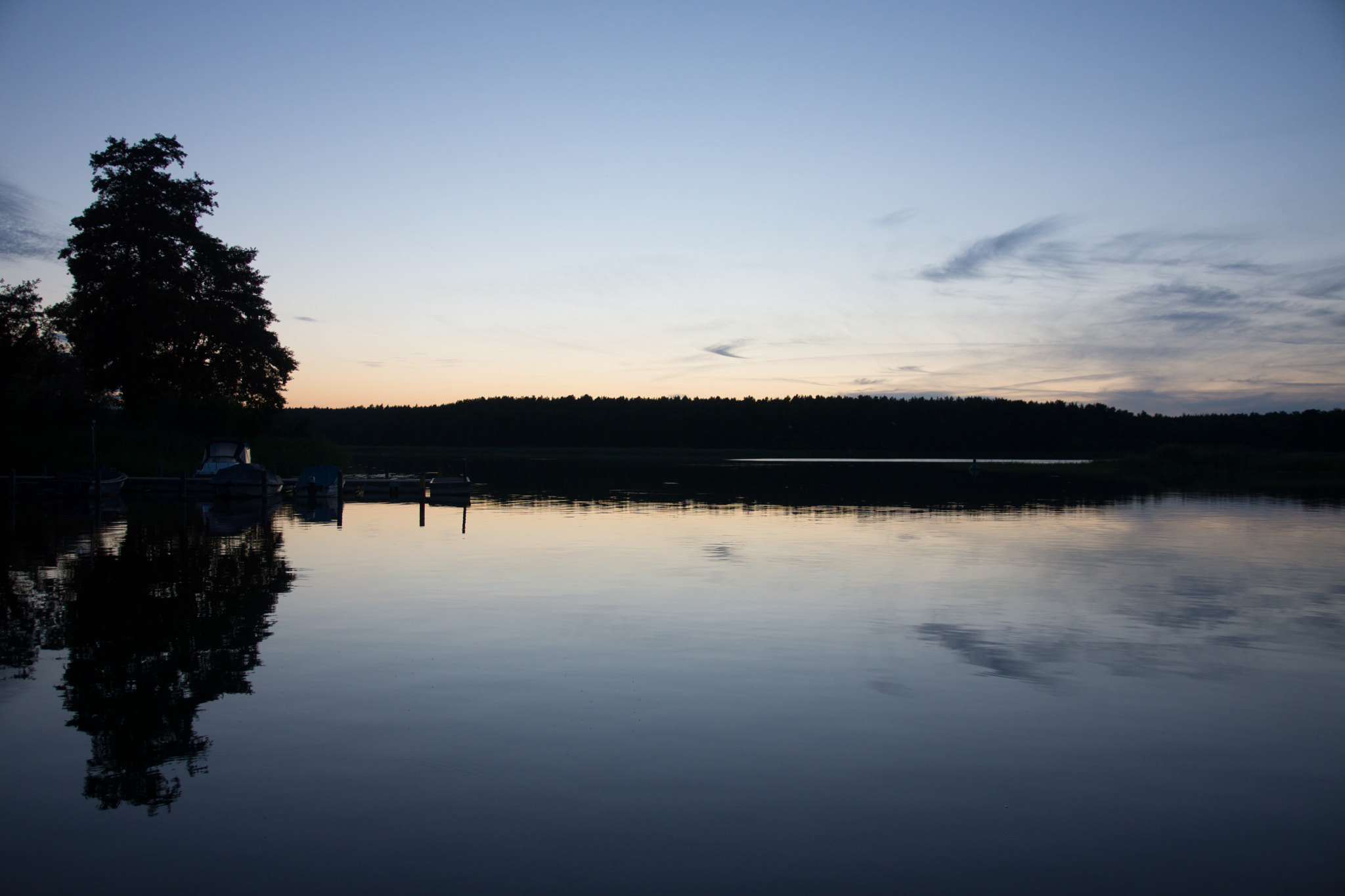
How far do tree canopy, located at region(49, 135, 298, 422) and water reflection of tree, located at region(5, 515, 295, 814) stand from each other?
1275 inches

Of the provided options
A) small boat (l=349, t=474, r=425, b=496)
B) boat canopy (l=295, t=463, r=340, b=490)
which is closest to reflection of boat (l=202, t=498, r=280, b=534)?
boat canopy (l=295, t=463, r=340, b=490)

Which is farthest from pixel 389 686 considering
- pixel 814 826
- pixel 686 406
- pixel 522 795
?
pixel 686 406

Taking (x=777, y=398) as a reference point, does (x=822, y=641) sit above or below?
below

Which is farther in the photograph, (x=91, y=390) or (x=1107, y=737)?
(x=91, y=390)

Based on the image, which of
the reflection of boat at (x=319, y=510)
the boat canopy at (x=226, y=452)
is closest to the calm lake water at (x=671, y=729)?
the reflection of boat at (x=319, y=510)

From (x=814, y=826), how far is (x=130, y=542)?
23.1 meters

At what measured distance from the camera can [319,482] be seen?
4100cm

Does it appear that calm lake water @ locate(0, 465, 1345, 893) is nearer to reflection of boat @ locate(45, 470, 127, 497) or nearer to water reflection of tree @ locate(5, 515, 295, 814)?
water reflection of tree @ locate(5, 515, 295, 814)

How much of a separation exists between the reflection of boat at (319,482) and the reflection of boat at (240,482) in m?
1.84

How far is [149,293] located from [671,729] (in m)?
50.2

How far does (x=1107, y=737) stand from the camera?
8641 millimetres

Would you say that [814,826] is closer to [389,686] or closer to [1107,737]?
[1107,737]

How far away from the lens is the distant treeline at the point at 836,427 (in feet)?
478

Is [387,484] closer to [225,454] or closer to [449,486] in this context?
[449,486]
